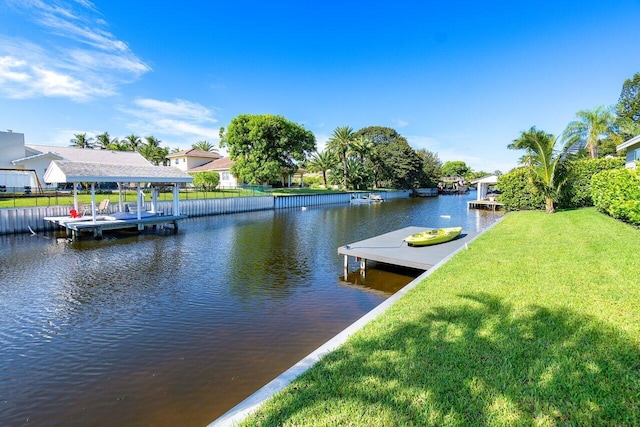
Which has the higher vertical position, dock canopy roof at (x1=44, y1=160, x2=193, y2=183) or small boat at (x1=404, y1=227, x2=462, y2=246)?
dock canopy roof at (x1=44, y1=160, x2=193, y2=183)

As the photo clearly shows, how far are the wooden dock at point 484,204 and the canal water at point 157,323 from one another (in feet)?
91.9

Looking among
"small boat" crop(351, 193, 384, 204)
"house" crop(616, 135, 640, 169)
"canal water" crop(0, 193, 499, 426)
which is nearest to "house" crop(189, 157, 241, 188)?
"small boat" crop(351, 193, 384, 204)

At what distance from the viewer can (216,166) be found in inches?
2280

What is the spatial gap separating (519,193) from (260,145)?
1303 inches

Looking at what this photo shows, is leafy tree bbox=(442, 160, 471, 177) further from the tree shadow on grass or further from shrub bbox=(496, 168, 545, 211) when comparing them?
the tree shadow on grass

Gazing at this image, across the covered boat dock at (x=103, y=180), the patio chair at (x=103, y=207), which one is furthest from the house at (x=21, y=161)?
the covered boat dock at (x=103, y=180)

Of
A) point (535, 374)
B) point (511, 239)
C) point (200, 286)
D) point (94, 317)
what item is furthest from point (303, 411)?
point (511, 239)

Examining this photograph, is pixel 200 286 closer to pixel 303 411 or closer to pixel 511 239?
pixel 303 411

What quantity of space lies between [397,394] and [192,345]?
5.06 metres

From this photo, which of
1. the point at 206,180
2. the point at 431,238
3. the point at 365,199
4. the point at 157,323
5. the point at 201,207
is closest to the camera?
the point at 157,323

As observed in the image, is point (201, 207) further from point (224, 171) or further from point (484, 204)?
point (484, 204)

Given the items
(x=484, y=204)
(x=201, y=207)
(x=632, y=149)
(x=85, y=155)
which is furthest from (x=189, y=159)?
(x=632, y=149)

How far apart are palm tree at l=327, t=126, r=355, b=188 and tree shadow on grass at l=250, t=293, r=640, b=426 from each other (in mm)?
58726

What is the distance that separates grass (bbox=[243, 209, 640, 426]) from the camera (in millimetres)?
3426
